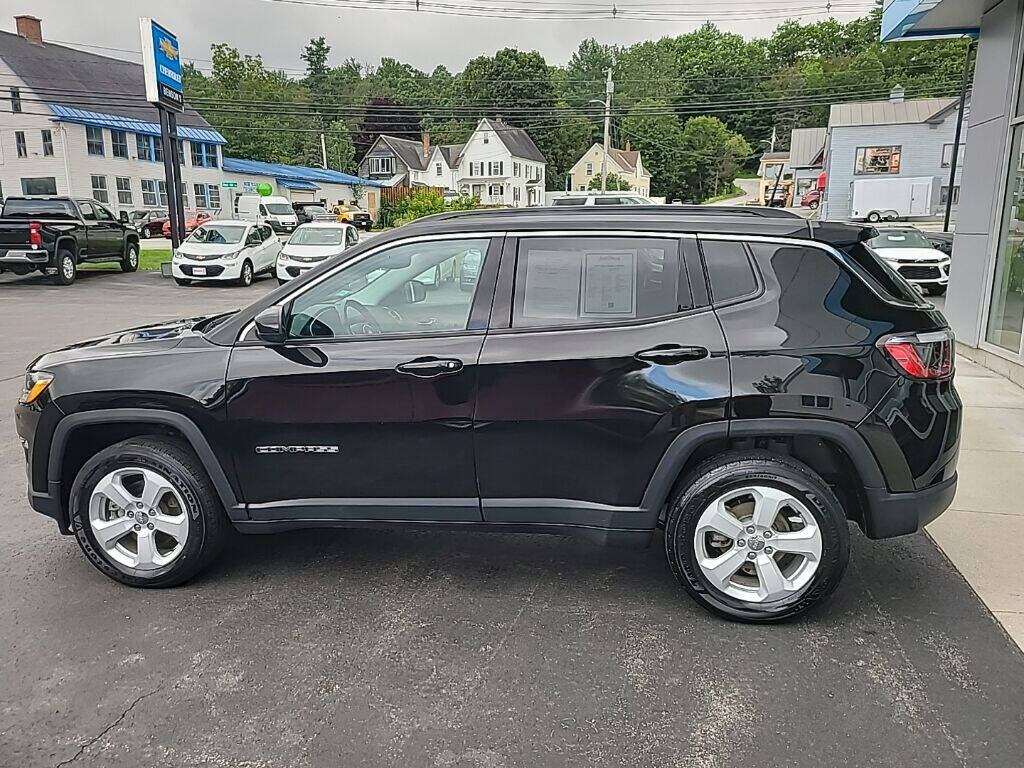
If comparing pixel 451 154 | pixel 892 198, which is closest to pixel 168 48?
pixel 892 198

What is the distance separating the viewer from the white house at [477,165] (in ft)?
221

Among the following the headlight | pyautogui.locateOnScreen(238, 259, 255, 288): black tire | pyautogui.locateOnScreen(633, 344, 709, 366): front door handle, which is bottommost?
pyautogui.locateOnScreen(238, 259, 255, 288): black tire

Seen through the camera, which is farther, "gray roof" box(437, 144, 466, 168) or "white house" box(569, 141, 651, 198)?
"gray roof" box(437, 144, 466, 168)

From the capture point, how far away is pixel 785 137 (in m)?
88.9

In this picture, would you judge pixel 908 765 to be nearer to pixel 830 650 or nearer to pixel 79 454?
pixel 830 650

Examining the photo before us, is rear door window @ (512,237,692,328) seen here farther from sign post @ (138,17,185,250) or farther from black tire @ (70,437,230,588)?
sign post @ (138,17,185,250)

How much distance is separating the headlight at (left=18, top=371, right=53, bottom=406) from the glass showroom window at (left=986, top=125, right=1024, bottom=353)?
8709 mm

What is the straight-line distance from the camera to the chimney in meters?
38.9

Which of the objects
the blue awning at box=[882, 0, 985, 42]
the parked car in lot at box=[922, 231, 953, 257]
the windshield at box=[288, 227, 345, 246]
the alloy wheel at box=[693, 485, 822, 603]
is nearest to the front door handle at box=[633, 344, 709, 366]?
the alloy wheel at box=[693, 485, 822, 603]

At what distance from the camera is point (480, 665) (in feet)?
10.1

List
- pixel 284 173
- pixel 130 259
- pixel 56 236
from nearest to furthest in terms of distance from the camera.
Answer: pixel 56 236
pixel 130 259
pixel 284 173

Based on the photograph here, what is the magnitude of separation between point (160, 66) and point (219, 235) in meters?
4.78

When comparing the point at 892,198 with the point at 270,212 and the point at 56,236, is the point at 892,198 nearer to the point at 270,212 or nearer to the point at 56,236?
the point at 270,212

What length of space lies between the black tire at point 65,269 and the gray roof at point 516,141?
52.4m
